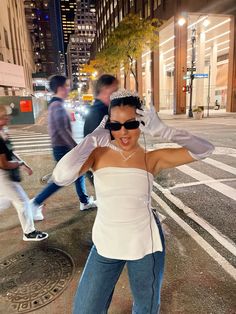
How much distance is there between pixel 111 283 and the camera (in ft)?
5.67

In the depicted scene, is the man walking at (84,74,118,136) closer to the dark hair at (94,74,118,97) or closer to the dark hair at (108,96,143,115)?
the dark hair at (94,74,118,97)

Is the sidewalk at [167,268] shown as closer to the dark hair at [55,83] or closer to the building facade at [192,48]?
the dark hair at [55,83]

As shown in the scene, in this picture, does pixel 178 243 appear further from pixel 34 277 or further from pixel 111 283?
pixel 111 283

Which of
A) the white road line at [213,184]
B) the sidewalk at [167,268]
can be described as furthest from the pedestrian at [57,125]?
the white road line at [213,184]

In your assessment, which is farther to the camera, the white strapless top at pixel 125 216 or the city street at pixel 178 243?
the city street at pixel 178 243

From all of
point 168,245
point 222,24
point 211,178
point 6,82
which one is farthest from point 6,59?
point 168,245

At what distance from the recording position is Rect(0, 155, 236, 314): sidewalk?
98.7 inches

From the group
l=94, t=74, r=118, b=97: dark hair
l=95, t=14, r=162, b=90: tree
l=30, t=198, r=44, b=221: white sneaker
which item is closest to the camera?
l=94, t=74, r=118, b=97: dark hair

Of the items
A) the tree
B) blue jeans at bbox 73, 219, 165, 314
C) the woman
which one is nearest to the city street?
blue jeans at bbox 73, 219, 165, 314

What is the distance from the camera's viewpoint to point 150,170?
1854 mm

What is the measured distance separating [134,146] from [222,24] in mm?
34703

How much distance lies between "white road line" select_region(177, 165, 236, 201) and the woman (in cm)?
398

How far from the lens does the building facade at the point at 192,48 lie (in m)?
28.0

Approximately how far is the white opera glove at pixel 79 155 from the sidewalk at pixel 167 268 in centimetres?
149
